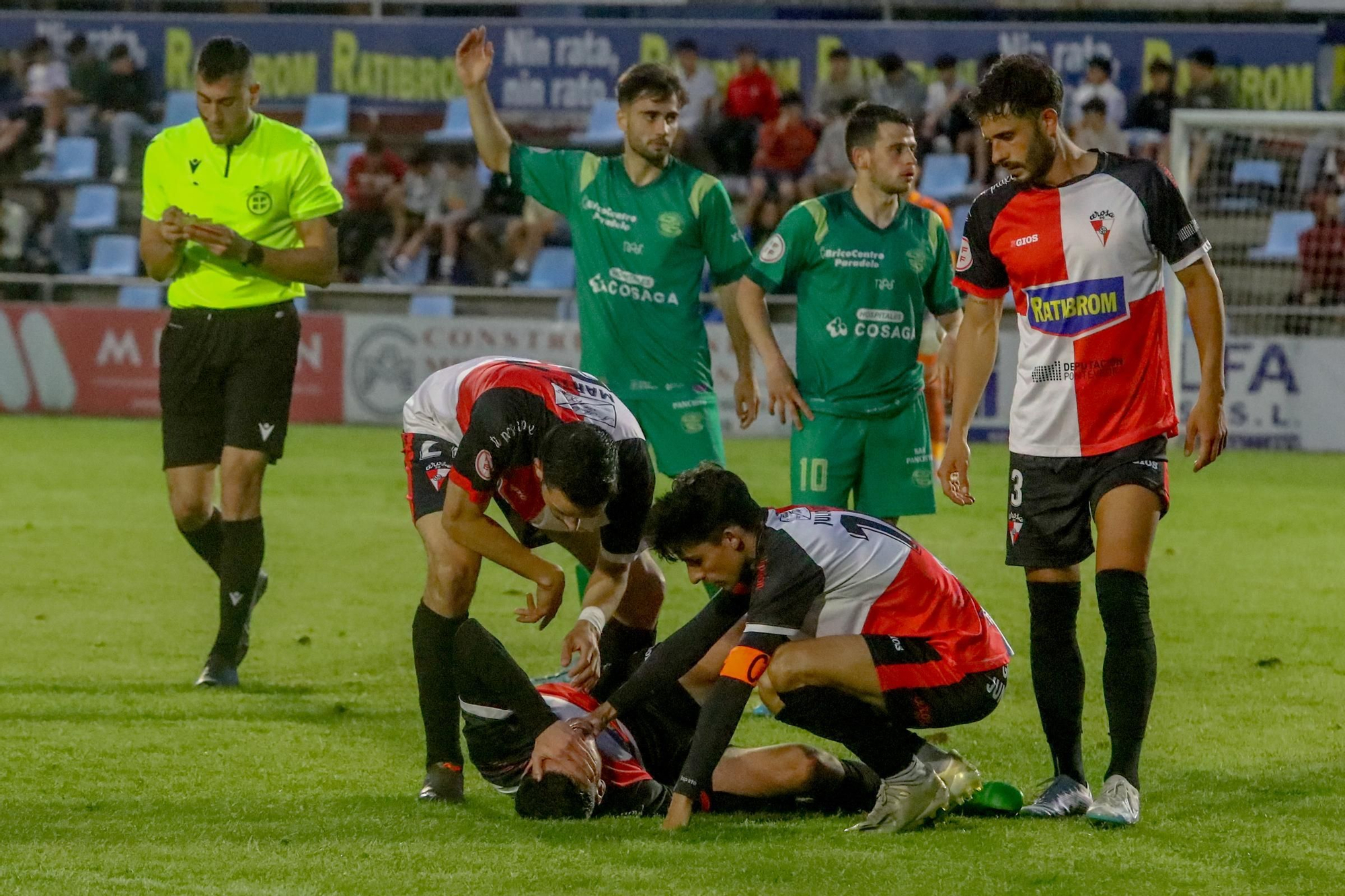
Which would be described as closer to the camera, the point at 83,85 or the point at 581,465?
the point at 581,465

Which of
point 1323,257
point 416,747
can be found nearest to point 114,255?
point 1323,257

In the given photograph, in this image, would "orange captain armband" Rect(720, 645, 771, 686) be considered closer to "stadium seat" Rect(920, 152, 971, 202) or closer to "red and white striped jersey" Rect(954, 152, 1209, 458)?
"red and white striped jersey" Rect(954, 152, 1209, 458)

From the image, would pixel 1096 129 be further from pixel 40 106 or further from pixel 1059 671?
pixel 1059 671

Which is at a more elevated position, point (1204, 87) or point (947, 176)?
point (1204, 87)

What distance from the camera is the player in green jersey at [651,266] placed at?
698cm

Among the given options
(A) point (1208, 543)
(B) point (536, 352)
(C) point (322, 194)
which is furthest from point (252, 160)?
(B) point (536, 352)

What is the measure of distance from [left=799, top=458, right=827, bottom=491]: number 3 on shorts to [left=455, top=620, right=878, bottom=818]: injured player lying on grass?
1.61 meters

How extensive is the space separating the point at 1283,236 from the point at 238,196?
13.3 m

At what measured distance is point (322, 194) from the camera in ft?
23.4

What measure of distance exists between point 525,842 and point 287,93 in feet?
58.6

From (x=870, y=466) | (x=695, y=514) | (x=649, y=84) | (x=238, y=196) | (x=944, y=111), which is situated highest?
(x=944, y=111)

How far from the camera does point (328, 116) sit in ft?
69.4

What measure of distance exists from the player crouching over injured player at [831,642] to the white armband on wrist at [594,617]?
23 centimetres

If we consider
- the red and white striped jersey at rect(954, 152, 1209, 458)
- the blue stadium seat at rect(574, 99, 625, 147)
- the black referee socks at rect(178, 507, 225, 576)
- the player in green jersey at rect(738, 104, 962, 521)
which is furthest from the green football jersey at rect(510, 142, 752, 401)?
the blue stadium seat at rect(574, 99, 625, 147)
